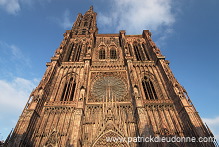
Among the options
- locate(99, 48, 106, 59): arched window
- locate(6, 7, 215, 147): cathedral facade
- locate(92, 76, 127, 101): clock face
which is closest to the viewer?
locate(6, 7, 215, 147): cathedral facade

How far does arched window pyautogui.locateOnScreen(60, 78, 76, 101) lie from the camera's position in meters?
17.1

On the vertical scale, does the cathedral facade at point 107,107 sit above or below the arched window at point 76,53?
below

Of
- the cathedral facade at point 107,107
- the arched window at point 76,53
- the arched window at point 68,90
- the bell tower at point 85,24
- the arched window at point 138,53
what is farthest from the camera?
the bell tower at point 85,24

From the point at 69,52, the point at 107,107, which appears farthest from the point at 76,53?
the point at 107,107

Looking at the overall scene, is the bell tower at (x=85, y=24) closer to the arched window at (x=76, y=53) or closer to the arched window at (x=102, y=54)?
the arched window at (x=76, y=53)

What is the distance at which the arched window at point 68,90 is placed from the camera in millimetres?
17092

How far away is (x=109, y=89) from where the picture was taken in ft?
57.8

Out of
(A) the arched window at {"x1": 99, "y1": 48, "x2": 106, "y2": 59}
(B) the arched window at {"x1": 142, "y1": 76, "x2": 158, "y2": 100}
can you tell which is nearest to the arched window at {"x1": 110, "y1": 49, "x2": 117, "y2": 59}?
(A) the arched window at {"x1": 99, "y1": 48, "x2": 106, "y2": 59}

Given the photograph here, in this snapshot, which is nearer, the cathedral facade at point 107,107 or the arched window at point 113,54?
the cathedral facade at point 107,107

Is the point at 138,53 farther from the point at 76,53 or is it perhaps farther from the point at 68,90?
the point at 68,90

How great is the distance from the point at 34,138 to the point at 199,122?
15.6 metres

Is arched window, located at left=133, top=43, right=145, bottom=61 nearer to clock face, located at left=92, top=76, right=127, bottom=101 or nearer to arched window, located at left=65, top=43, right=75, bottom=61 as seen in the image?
clock face, located at left=92, top=76, right=127, bottom=101

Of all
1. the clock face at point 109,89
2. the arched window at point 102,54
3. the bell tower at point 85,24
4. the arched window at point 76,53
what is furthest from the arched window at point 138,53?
the bell tower at point 85,24

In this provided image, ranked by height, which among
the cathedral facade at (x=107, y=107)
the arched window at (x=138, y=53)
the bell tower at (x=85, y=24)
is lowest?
the cathedral facade at (x=107, y=107)
